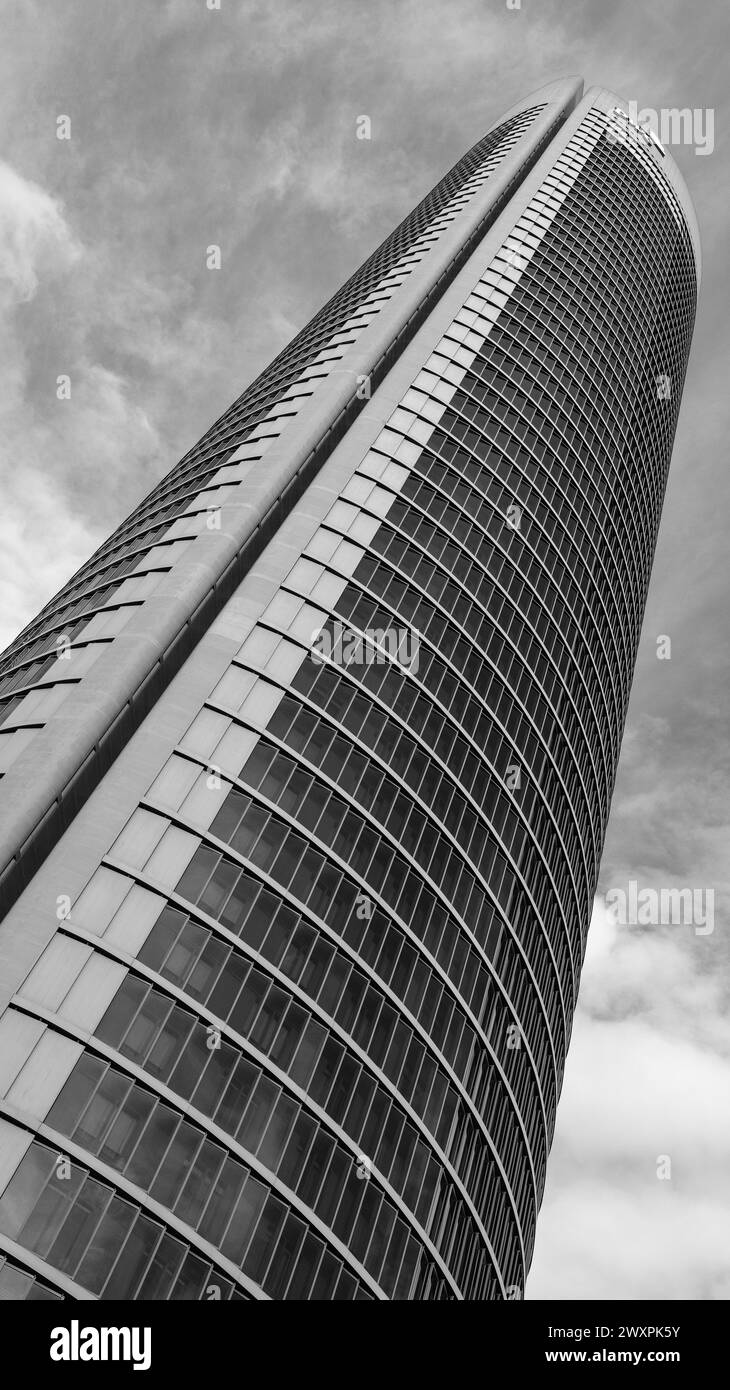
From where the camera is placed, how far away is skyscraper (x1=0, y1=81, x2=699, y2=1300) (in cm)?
2988

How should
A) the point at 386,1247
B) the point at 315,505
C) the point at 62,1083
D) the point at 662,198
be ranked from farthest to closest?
the point at 662,198 < the point at 315,505 < the point at 386,1247 < the point at 62,1083

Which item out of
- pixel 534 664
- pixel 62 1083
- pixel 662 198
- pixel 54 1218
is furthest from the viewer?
pixel 662 198

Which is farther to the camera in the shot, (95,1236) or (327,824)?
(327,824)

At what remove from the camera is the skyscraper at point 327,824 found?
29.9 metres

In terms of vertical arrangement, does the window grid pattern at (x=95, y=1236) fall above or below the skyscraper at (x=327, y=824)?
below

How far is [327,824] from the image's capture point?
131 feet

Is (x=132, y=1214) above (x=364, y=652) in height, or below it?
below

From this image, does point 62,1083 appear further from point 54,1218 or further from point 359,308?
point 359,308

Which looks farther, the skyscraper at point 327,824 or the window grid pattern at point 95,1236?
the skyscraper at point 327,824

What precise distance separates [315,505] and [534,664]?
17.3 metres

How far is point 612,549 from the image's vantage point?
76.3 meters

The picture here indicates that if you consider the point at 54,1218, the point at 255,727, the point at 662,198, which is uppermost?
the point at 662,198

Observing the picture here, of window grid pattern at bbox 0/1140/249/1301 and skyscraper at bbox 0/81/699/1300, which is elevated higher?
skyscraper at bbox 0/81/699/1300

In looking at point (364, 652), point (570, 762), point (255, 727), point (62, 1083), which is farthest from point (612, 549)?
point (62, 1083)
